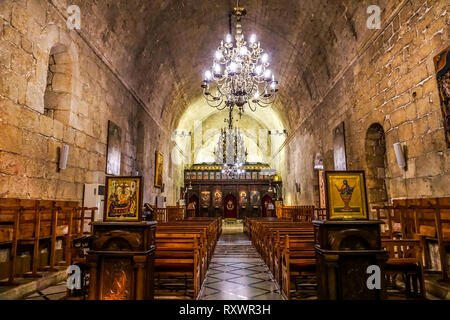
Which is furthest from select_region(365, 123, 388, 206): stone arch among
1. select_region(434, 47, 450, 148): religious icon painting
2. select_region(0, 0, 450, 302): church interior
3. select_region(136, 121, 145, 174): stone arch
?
select_region(136, 121, 145, 174): stone arch

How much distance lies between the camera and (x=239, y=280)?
4.57 meters

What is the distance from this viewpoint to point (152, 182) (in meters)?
12.3

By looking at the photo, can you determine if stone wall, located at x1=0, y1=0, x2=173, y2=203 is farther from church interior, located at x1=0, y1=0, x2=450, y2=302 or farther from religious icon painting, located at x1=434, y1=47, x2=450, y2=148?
religious icon painting, located at x1=434, y1=47, x2=450, y2=148

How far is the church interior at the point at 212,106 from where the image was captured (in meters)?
2.66

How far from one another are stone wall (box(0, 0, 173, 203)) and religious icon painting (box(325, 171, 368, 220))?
4752 mm

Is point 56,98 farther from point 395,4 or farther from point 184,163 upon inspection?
point 184,163

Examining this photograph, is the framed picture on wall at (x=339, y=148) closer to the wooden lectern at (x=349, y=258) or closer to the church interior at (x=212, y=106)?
the church interior at (x=212, y=106)

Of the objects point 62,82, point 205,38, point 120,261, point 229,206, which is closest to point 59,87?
point 62,82

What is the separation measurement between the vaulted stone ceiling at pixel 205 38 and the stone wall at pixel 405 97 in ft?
1.97

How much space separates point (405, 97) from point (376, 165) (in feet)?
7.53

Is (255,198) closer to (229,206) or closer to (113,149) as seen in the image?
(229,206)

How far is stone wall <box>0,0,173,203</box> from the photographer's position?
453cm

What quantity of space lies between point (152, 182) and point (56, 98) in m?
6.54

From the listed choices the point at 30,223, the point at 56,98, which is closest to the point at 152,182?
the point at 56,98
